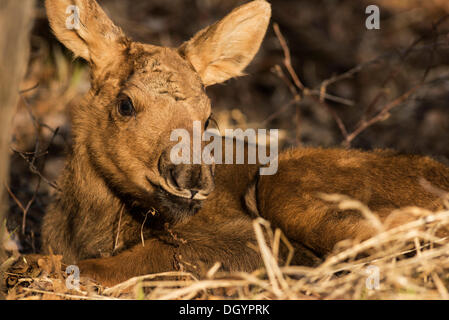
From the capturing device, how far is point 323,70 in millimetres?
10211

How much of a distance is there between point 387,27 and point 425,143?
3823mm

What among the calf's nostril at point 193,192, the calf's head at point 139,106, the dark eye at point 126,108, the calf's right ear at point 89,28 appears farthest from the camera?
the calf's right ear at point 89,28

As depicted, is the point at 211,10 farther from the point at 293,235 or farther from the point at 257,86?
the point at 293,235

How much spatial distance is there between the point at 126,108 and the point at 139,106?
147 millimetres

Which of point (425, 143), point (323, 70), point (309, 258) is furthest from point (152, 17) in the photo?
point (309, 258)

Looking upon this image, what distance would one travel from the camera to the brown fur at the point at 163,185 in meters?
4.28

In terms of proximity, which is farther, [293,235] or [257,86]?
[257,86]

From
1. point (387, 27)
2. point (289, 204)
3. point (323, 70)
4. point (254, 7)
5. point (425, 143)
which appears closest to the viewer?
point (289, 204)

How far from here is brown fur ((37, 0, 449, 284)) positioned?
4.28m

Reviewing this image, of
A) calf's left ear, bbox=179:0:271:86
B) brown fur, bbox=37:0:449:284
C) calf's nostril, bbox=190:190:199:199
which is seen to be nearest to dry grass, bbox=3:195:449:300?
brown fur, bbox=37:0:449:284

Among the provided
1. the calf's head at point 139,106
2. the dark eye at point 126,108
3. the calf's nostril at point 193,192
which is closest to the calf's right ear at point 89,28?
Result: the calf's head at point 139,106

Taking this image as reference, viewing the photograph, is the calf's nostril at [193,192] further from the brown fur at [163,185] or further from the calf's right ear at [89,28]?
the calf's right ear at [89,28]

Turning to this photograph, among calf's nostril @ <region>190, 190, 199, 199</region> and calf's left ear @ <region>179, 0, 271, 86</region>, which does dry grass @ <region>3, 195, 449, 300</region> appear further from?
calf's left ear @ <region>179, 0, 271, 86</region>

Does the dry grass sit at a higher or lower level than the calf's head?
lower
